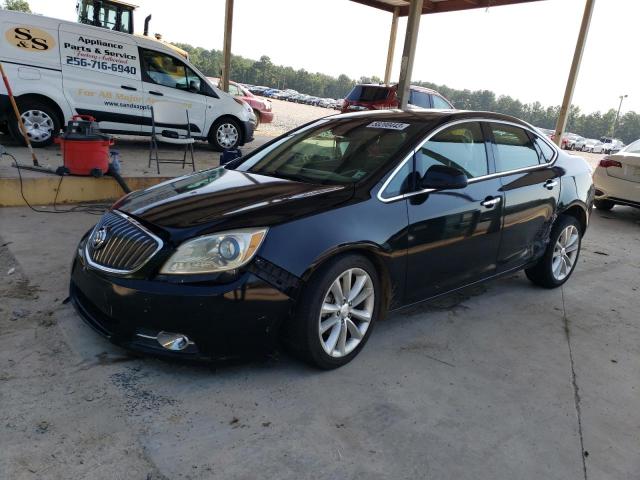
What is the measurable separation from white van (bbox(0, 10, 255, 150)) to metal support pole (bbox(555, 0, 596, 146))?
8.33 m

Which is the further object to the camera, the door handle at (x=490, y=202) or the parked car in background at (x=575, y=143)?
the parked car in background at (x=575, y=143)

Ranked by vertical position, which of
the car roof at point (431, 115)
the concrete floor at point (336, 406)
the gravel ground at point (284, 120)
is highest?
the car roof at point (431, 115)

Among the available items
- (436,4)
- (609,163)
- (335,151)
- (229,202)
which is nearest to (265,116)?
(436,4)

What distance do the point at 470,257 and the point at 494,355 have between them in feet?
2.26

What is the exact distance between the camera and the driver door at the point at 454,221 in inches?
133

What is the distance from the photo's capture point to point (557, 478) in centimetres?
238

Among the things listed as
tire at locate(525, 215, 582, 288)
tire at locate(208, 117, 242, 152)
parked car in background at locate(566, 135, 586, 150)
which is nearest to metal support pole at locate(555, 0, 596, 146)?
tire at locate(208, 117, 242, 152)

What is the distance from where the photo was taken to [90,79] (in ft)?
28.2

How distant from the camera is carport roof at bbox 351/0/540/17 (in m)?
14.2

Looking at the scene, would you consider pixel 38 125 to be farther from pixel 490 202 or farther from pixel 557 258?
pixel 557 258

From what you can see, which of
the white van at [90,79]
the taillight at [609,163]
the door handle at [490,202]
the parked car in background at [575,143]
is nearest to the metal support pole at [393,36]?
the white van at [90,79]

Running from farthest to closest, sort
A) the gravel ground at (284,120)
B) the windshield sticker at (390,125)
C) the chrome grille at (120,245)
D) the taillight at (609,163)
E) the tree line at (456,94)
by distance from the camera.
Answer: the tree line at (456,94) < the gravel ground at (284,120) < the taillight at (609,163) < the windshield sticker at (390,125) < the chrome grille at (120,245)

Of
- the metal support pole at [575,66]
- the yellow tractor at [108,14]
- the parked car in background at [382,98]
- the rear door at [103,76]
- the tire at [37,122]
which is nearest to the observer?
the tire at [37,122]

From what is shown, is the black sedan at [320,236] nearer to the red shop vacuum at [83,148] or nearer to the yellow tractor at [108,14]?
the red shop vacuum at [83,148]
